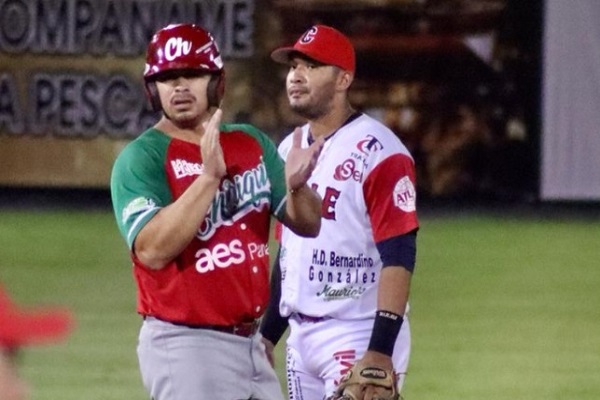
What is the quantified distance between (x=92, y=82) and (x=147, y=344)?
11922 millimetres

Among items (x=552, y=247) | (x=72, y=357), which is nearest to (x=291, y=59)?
(x=72, y=357)

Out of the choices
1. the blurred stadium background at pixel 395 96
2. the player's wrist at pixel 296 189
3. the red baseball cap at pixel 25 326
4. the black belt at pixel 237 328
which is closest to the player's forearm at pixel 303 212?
the player's wrist at pixel 296 189

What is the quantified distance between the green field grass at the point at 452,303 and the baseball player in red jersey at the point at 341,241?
2779mm

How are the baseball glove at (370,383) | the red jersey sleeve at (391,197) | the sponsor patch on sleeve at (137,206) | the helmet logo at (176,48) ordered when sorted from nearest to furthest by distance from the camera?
the sponsor patch on sleeve at (137,206) < the helmet logo at (176,48) < the baseball glove at (370,383) < the red jersey sleeve at (391,197)

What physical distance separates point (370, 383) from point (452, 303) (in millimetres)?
6136

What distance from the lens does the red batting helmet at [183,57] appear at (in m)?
4.05

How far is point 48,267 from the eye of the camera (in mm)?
11953

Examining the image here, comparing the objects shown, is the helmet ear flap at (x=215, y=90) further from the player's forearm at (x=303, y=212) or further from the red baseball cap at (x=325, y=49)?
the red baseball cap at (x=325, y=49)

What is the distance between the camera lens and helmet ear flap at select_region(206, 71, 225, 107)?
13.4ft

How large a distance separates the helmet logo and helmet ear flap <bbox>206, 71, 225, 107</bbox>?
0.32 feet

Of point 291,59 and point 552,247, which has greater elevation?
point 291,59

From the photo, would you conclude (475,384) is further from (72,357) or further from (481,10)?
(481,10)

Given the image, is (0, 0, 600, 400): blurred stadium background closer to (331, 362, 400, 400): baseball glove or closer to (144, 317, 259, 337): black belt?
(331, 362, 400, 400): baseball glove

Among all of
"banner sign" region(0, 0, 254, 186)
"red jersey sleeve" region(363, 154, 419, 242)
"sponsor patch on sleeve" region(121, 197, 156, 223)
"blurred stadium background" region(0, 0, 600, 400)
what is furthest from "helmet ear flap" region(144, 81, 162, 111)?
"banner sign" region(0, 0, 254, 186)
